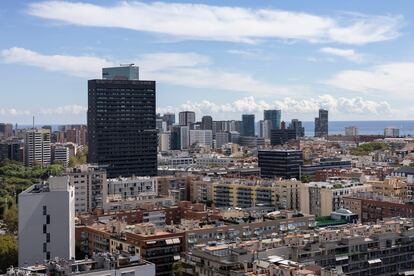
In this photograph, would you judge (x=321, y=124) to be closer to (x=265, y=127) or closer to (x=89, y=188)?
(x=265, y=127)

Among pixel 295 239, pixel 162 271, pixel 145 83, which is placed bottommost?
pixel 162 271

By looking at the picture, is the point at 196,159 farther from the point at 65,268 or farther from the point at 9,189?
the point at 65,268

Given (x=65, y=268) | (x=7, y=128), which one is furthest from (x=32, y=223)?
(x=7, y=128)

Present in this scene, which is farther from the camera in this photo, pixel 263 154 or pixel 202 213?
pixel 263 154

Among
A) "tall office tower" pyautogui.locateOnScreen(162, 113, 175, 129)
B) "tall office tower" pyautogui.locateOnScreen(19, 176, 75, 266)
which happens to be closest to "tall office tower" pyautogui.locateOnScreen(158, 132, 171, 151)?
"tall office tower" pyautogui.locateOnScreen(162, 113, 175, 129)

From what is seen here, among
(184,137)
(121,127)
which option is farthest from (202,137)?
(121,127)

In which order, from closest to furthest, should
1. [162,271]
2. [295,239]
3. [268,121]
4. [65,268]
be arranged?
[65,268], [295,239], [162,271], [268,121]
